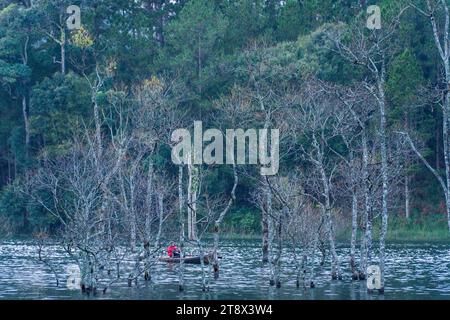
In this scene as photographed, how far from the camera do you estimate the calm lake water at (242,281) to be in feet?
109

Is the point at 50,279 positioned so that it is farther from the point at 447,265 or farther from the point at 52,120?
the point at 52,120

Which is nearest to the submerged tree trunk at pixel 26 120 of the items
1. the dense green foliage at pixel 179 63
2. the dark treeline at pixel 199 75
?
the dark treeline at pixel 199 75

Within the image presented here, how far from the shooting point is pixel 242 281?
126 ft

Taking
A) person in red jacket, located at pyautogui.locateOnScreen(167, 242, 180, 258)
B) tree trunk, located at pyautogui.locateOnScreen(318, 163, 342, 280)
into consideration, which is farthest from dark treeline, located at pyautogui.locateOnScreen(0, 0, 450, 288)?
tree trunk, located at pyautogui.locateOnScreen(318, 163, 342, 280)

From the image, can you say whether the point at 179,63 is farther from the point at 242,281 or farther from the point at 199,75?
the point at 242,281

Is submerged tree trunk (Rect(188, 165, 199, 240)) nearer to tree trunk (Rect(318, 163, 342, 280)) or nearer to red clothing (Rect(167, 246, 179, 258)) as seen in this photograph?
A: red clothing (Rect(167, 246, 179, 258))

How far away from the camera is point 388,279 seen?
39531mm

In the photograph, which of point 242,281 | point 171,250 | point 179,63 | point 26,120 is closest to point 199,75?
point 179,63

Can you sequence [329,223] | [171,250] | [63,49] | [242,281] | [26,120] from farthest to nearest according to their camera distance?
[63,49], [26,120], [171,250], [242,281], [329,223]

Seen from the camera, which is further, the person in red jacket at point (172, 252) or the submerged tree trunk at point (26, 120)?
the submerged tree trunk at point (26, 120)

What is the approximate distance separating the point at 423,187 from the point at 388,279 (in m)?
29.8

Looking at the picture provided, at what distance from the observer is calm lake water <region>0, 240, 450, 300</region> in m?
33.3

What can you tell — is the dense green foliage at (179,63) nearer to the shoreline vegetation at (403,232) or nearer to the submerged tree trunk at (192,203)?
the shoreline vegetation at (403,232)
